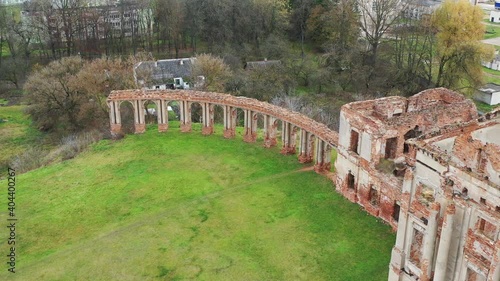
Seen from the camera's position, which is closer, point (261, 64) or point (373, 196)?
point (373, 196)

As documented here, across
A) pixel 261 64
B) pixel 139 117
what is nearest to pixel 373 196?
pixel 139 117

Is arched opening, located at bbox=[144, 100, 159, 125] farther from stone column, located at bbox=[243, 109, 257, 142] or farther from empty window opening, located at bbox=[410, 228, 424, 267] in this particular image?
empty window opening, located at bbox=[410, 228, 424, 267]

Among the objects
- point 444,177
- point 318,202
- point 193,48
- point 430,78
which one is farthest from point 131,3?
point 444,177

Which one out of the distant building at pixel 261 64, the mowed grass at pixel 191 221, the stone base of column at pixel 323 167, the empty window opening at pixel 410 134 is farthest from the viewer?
the distant building at pixel 261 64

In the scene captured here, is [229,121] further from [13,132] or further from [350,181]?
[13,132]

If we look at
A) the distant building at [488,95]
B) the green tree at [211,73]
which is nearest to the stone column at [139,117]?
the green tree at [211,73]

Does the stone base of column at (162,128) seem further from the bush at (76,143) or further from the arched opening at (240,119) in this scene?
the arched opening at (240,119)

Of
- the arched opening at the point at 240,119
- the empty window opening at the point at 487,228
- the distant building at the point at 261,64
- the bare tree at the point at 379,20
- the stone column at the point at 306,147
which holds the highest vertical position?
the bare tree at the point at 379,20
